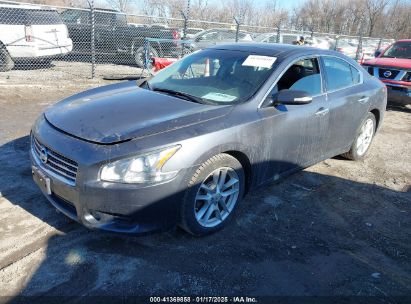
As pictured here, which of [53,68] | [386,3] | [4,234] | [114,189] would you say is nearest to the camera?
[114,189]

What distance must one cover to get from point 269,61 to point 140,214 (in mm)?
2108

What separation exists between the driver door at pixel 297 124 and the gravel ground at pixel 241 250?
0.47 meters

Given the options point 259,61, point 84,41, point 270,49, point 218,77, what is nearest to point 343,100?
point 270,49

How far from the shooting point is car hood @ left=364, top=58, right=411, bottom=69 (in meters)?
9.15

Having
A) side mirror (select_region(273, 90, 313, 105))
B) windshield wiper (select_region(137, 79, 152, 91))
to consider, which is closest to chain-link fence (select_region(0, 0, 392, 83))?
windshield wiper (select_region(137, 79, 152, 91))

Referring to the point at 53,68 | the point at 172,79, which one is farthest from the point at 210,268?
the point at 53,68

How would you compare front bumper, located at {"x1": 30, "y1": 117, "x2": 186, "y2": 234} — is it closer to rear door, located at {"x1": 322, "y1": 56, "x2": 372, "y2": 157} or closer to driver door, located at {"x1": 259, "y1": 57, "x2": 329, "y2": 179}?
driver door, located at {"x1": 259, "y1": 57, "x2": 329, "y2": 179}

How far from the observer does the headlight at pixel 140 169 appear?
2725 millimetres

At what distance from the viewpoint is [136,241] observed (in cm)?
323

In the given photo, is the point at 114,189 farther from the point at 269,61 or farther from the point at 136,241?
the point at 269,61

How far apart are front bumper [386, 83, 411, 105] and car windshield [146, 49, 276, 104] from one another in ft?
21.1

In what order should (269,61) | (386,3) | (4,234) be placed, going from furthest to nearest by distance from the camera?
(386,3) → (269,61) → (4,234)

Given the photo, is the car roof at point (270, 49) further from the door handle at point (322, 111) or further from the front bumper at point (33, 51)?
the front bumper at point (33, 51)

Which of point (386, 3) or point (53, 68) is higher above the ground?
point (386, 3)
